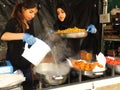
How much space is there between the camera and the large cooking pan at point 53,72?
1810mm

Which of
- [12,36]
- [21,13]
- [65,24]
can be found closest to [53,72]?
[12,36]

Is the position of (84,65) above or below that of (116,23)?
below

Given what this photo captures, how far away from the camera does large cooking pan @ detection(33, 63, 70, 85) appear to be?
181cm

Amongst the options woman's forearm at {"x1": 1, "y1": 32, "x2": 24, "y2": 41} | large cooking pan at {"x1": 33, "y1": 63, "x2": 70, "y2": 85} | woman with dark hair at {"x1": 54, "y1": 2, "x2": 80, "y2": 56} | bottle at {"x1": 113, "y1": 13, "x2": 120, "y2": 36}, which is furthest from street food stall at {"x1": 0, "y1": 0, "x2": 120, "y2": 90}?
bottle at {"x1": 113, "y1": 13, "x2": 120, "y2": 36}

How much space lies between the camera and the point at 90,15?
368 centimetres

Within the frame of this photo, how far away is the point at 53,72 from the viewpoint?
1.94 meters

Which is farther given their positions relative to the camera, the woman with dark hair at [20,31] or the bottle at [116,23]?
the bottle at [116,23]

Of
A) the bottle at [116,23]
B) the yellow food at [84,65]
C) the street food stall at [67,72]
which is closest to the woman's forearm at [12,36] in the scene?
the street food stall at [67,72]

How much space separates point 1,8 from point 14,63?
33.0 inches

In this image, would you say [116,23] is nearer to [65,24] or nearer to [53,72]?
[65,24]

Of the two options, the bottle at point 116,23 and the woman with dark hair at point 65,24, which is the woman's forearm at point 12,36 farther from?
the bottle at point 116,23

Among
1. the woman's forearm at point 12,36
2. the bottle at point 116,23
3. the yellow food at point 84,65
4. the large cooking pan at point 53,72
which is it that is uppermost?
the bottle at point 116,23

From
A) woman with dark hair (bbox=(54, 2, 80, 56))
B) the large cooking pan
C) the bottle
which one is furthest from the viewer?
the bottle

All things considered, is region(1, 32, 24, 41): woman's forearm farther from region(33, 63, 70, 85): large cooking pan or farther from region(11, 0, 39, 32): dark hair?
region(33, 63, 70, 85): large cooking pan
